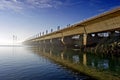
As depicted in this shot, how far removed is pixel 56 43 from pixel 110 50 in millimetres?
52383

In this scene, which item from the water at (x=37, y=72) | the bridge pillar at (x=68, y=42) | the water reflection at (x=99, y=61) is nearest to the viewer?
the water at (x=37, y=72)

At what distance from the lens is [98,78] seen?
53.0 feet

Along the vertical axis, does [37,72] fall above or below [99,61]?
below

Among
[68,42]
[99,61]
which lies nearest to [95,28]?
[99,61]

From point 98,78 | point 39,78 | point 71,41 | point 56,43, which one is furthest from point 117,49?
point 56,43

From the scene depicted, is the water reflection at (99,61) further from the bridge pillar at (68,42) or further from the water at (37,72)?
the bridge pillar at (68,42)

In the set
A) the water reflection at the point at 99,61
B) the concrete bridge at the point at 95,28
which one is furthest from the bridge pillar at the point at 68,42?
the water reflection at the point at 99,61

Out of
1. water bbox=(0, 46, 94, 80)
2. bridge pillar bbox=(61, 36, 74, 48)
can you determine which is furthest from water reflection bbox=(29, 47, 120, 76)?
bridge pillar bbox=(61, 36, 74, 48)

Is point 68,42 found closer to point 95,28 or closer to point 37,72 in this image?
point 95,28

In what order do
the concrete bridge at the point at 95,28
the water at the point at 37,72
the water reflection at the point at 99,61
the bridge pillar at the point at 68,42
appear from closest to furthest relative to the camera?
the water at the point at 37,72 → the water reflection at the point at 99,61 → the concrete bridge at the point at 95,28 → the bridge pillar at the point at 68,42

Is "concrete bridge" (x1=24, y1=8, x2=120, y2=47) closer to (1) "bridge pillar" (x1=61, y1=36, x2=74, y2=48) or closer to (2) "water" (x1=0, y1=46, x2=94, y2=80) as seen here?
(1) "bridge pillar" (x1=61, y1=36, x2=74, y2=48)

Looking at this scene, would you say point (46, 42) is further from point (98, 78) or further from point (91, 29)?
point (98, 78)

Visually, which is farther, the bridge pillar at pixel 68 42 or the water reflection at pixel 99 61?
the bridge pillar at pixel 68 42

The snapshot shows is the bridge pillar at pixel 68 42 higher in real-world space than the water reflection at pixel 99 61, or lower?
higher
